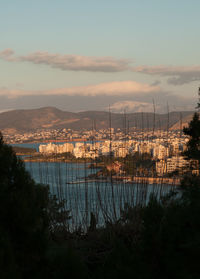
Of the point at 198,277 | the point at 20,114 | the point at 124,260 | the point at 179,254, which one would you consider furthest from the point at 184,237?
the point at 20,114

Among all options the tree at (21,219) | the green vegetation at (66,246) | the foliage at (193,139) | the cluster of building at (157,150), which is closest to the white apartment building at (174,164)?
the cluster of building at (157,150)

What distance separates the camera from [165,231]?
657cm

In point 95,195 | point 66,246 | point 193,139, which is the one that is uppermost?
point 193,139

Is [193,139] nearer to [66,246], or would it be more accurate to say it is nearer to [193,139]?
[193,139]

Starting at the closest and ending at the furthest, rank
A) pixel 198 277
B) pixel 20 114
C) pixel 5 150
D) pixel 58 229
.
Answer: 1. pixel 198 277
2. pixel 5 150
3. pixel 58 229
4. pixel 20 114

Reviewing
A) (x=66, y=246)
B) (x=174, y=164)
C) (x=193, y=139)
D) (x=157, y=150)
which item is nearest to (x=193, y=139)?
(x=193, y=139)

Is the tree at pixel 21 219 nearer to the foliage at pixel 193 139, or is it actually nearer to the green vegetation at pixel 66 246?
the green vegetation at pixel 66 246

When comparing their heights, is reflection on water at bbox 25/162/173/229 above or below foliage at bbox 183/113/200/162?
below

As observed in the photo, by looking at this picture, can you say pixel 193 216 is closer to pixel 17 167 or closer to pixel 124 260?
pixel 124 260

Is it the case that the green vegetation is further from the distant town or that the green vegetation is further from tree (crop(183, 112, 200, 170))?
the distant town

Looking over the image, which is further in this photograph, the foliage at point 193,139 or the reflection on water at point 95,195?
the reflection on water at point 95,195

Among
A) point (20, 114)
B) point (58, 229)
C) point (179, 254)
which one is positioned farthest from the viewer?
point (20, 114)

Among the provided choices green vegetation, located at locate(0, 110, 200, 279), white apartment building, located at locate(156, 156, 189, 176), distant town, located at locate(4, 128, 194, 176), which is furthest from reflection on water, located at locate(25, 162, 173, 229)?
green vegetation, located at locate(0, 110, 200, 279)

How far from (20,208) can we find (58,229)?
3.84 metres
